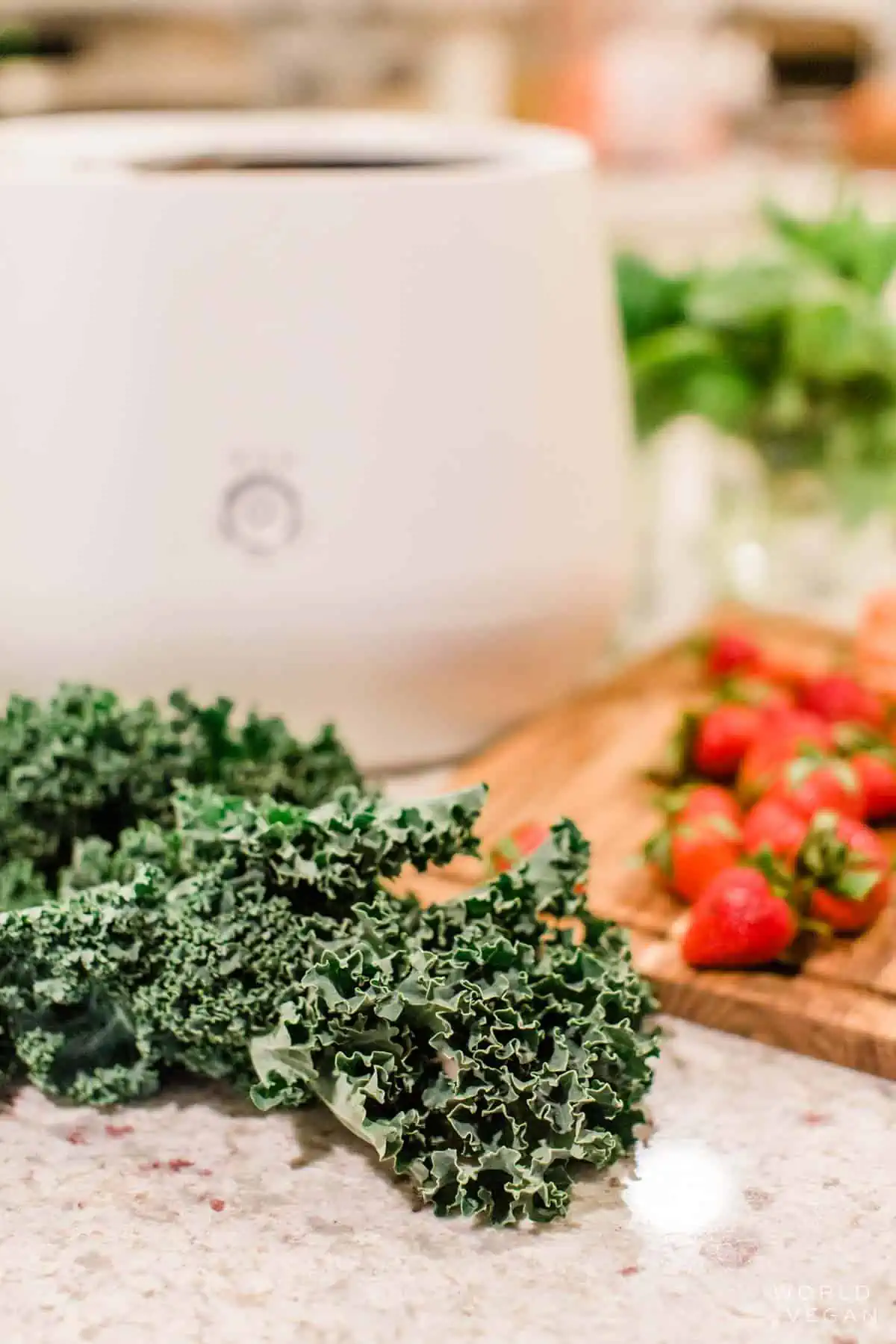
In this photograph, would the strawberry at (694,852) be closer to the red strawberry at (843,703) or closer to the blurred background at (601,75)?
the red strawberry at (843,703)

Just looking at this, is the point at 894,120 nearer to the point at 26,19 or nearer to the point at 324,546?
the point at 26,19

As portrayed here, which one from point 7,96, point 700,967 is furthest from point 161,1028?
point 7,96

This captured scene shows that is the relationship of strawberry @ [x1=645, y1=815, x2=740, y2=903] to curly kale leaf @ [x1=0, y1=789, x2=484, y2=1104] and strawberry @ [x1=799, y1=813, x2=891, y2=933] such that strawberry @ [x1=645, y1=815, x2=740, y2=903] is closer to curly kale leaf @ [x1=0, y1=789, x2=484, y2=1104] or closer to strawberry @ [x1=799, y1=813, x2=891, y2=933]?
strawberry @ [x1=799, y1=813, x2=891, y2=933]

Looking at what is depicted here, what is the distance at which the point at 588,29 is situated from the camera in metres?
3.05

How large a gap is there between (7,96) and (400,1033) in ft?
8.61

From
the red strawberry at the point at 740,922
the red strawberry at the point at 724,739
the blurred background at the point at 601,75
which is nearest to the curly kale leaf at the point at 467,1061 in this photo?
the red strawberry at the point at 740,922

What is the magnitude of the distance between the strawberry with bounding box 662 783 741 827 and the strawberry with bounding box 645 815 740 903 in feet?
0.04

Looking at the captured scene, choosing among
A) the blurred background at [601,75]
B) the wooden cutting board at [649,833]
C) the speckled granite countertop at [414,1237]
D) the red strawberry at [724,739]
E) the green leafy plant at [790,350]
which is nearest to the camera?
the speckled granite countertop at [414,1237]

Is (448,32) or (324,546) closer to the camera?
(324,546)

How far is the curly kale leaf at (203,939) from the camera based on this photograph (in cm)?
61

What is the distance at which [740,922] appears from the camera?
712mm

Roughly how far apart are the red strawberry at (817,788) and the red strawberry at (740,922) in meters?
0.09

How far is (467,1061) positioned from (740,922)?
0.20 m

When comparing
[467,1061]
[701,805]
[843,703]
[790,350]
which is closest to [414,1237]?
[467,1061]
